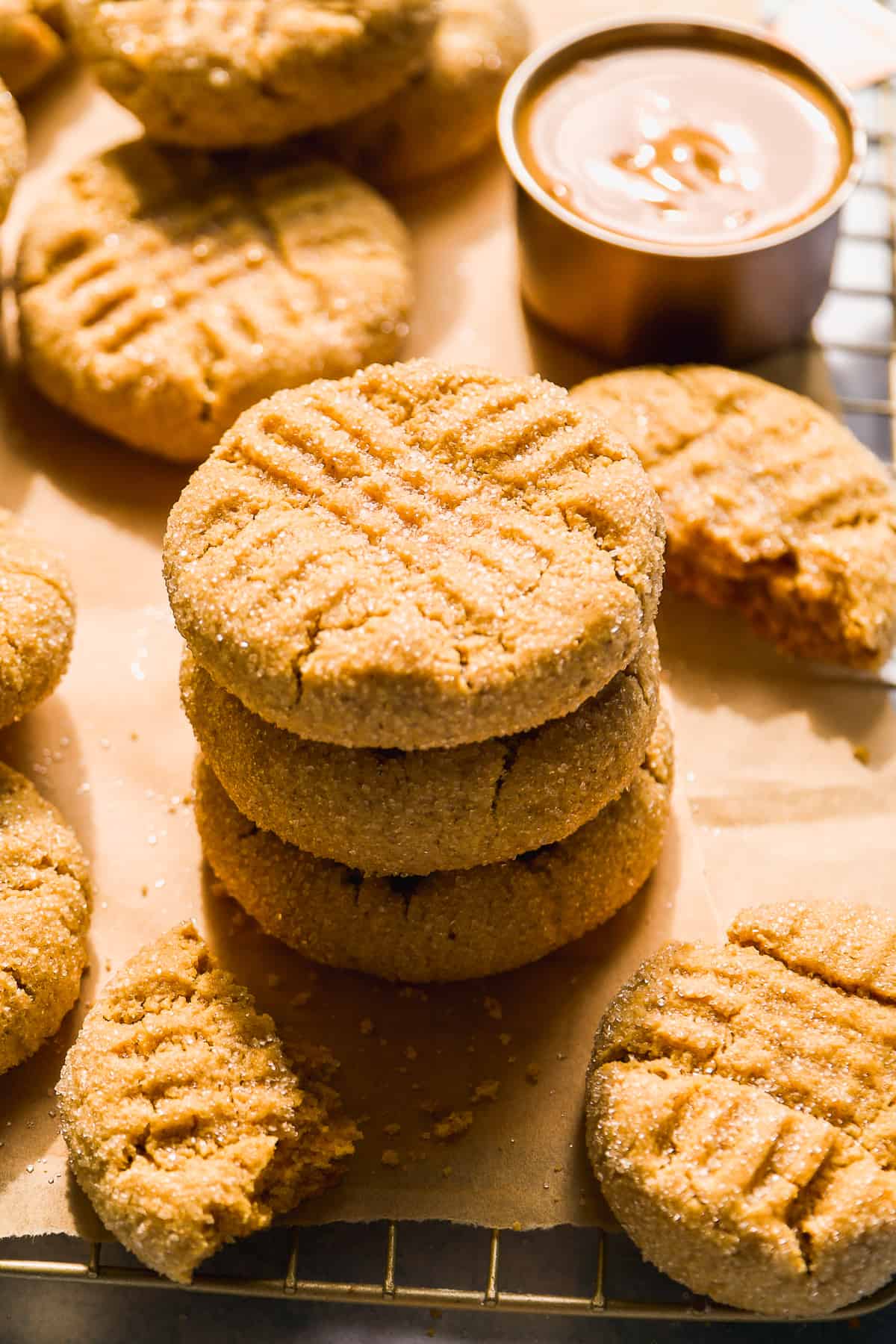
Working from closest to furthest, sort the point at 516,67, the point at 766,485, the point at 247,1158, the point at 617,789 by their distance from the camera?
1. the point at 247,1158
2. the point at 617,789
3. the point at 766,485
4. the point at 516,67

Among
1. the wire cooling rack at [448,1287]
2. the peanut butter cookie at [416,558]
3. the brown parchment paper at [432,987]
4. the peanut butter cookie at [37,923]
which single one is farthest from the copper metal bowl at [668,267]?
A: the wire cooling rack at [448,1287]

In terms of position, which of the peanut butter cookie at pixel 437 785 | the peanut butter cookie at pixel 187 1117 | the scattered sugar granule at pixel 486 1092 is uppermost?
the peanut butter cookie at pixel 437 785

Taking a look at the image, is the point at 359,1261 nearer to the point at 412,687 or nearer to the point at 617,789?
the point at 617,789

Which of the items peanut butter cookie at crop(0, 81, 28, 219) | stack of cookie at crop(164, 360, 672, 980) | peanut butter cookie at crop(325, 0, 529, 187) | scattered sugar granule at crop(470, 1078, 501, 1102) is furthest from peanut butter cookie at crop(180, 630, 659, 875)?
peanut butter cookie at crop(325, 0, 529, 187)

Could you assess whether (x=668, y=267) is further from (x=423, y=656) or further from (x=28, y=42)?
(x=28, y=42)

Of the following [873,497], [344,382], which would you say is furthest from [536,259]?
[344,382]

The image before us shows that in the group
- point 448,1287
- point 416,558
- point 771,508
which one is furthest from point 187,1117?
point 771,508

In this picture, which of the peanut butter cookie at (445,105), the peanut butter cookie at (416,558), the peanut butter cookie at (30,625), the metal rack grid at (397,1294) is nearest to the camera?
the peanut butter cookie at (416,558)

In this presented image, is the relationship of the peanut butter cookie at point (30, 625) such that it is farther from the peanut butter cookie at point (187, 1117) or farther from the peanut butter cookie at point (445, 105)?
the peanut butter cookie at point (445, 105)
